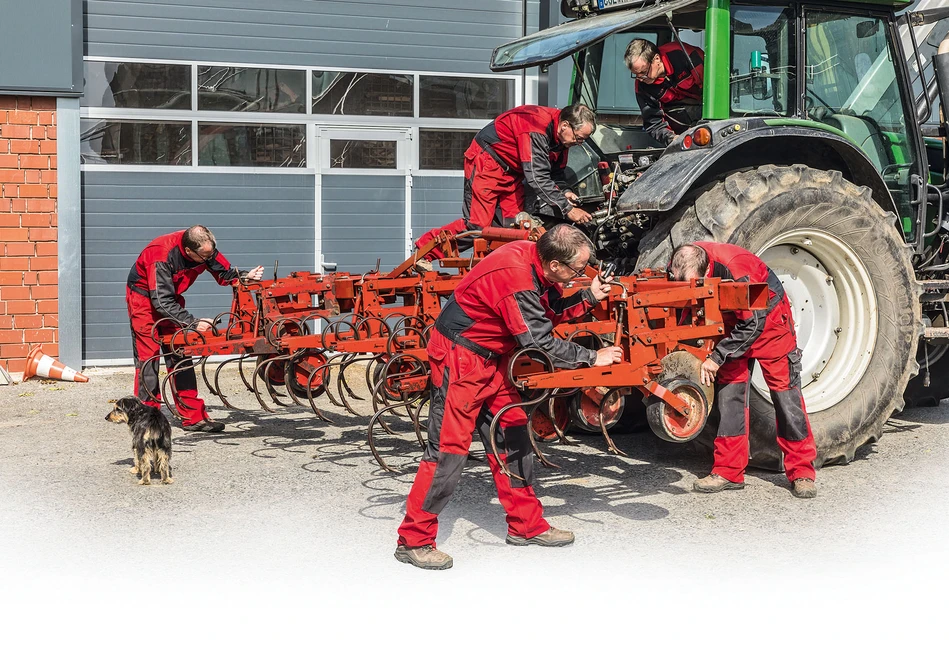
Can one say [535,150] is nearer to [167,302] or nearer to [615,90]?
[615,90]

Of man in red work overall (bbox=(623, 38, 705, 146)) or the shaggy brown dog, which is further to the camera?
man in red work overall (bbox=(623, 38, 705, 146))

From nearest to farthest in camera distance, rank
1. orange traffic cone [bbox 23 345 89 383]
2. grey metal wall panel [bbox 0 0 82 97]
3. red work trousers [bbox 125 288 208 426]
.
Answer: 1. red work trousers [bbox 125 288 208 426]
2. grey metal wall panel [bbox 0 0 82 97]
3. orange traffic cone [bbox 23 345 89 383]

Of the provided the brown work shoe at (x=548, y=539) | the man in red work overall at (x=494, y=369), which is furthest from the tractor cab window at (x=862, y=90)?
the brown work shoe at (x=548, y=539)

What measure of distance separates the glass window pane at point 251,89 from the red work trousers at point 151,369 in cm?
370

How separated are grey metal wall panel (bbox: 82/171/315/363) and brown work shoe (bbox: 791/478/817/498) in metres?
6.87

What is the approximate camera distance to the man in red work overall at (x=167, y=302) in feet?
26.5

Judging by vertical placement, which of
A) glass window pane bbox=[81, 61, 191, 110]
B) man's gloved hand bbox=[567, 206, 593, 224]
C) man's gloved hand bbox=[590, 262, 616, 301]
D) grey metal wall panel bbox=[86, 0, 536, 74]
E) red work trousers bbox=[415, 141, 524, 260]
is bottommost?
man's gloved hand bbox=[590, 262, 616, 301]

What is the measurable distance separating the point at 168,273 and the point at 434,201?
4.62m

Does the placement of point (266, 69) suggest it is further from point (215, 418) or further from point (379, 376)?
point (379, 376)

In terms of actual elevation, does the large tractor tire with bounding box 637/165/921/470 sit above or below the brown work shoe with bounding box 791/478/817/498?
above

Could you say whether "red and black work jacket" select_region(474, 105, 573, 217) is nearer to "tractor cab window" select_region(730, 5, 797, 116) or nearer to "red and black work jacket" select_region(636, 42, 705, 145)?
"red and black work jacket" select_region(636, 42, 705, 145)

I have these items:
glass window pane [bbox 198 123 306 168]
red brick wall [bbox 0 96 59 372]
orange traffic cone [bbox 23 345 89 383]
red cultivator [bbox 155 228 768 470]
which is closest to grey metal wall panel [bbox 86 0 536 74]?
glass window pane [bbox 198 123 306 168]

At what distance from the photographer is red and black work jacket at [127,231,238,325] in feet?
26.5

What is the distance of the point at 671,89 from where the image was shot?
23.3 ft
